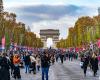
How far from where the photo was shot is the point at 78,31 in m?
161

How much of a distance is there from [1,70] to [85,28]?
12480 centimetres

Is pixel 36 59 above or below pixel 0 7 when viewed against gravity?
below

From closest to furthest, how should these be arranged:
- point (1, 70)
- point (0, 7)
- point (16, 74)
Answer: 1. point (1, 70)
2. point (16, 74)
3. point (0, 7)

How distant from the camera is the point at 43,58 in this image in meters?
32.8

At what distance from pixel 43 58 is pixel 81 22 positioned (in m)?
119

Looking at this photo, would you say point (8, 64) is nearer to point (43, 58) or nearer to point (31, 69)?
point (43, 58)

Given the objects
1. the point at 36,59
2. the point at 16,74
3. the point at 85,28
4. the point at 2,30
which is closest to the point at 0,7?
the point at 2,30

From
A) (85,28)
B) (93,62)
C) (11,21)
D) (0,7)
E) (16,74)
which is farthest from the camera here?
(85,28)

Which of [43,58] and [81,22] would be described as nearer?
[43,58]

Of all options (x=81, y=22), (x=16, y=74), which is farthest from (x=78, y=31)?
(x=16, y=74)

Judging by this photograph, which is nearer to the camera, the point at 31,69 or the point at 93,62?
the point at 93,62

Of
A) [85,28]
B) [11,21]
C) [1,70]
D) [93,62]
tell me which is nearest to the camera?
[1,70]

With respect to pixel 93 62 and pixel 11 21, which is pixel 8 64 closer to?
pixel 93 62

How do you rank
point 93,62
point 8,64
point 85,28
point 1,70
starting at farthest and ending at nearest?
point 85,28 < point 93,62 < point 8,64 < point 1,70
